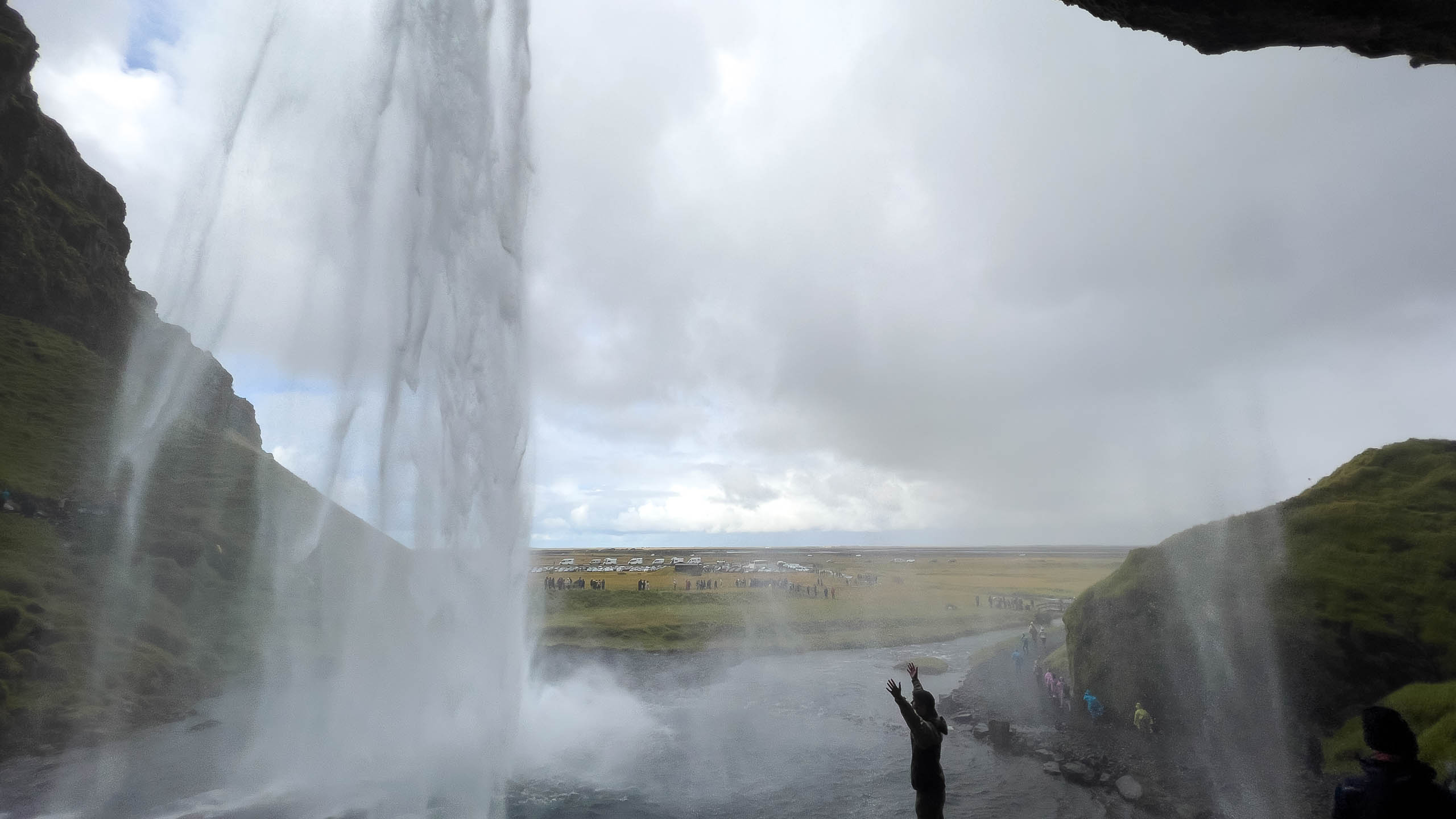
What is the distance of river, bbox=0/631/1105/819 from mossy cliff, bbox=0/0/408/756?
14.6 ft

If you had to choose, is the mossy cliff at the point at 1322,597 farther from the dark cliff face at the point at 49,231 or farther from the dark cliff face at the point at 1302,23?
the dark cliff face at the point at 49,231

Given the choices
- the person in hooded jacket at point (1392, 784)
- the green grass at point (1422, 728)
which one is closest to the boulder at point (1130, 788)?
the green grass at point (1422, 728)

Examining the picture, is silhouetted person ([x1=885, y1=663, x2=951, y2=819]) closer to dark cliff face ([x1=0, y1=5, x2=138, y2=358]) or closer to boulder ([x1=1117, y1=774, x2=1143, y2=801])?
boulder ([x1=1117, y1=774, x2=1143, y2=801])

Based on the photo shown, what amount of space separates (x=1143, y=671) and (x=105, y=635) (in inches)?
1771

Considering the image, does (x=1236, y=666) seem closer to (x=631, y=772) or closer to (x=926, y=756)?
(x=926, y=756)

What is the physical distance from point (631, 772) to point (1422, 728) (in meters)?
20.7

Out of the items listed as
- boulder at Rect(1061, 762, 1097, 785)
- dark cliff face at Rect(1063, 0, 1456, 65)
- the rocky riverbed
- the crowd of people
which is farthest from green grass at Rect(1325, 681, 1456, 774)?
the crowd of people

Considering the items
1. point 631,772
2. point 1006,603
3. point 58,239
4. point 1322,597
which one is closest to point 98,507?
point 631,772

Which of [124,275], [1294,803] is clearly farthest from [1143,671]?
[124,275]

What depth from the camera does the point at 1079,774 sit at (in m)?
19.1

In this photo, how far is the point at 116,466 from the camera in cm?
4509

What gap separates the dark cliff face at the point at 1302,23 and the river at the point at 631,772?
17.7 meters

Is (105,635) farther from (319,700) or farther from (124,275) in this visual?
(124,275)

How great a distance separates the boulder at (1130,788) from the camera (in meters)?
17.3
